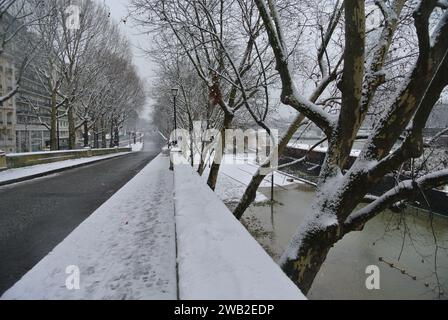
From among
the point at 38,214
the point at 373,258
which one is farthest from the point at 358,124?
the point at 38,214

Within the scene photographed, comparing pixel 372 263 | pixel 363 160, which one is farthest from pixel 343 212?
pixel 372 263

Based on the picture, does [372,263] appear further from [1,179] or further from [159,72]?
[159,72]

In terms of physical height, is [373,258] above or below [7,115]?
below

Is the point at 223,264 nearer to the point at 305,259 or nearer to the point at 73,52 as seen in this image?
the point at 305,259

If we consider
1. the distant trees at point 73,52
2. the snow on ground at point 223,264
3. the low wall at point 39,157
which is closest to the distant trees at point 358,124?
the snow on ground at point 223,264

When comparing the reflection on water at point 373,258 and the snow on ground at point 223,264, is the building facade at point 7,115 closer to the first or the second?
the reflection on water at point 373,258

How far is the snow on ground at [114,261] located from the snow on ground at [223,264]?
93 centimetres

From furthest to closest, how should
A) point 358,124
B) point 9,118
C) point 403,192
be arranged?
point 9,118 → point 358,124 → point 403,192

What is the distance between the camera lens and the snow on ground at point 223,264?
2279 mm

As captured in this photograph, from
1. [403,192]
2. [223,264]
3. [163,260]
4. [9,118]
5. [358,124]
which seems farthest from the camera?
[9,118]

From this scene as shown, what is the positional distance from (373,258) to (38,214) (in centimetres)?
941

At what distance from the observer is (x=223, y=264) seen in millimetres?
2773
